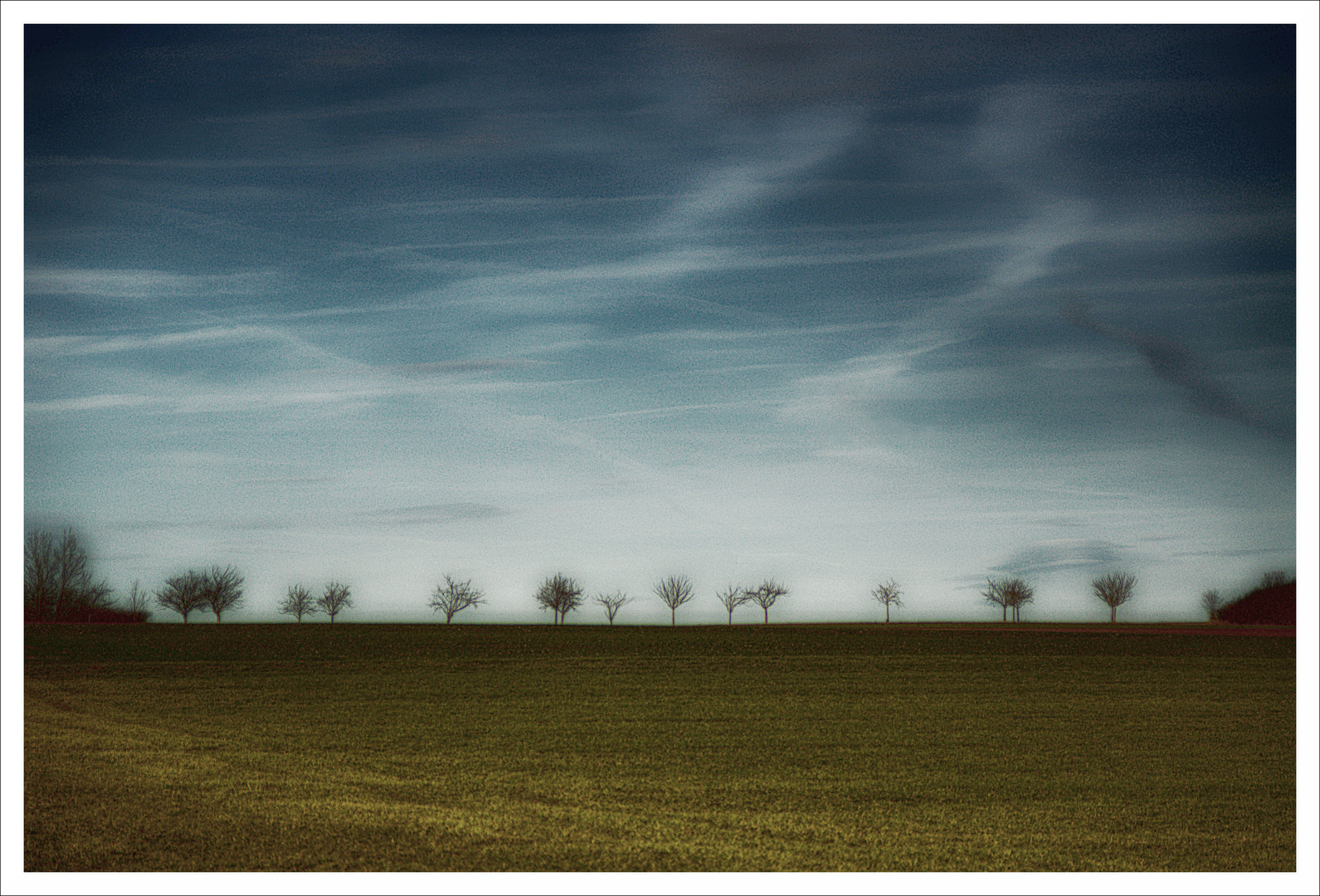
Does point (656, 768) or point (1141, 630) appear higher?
point (656, 768)

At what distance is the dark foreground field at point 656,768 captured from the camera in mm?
6668

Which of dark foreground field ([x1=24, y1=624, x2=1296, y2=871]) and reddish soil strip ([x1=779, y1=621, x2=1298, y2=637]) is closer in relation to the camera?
dark foreground field ([x1=24, y1=624, x2=1296, y2=871])

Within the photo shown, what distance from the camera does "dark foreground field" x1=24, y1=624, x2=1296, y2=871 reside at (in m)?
6.67

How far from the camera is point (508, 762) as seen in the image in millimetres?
10336

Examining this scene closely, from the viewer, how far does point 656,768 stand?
32.9 feet

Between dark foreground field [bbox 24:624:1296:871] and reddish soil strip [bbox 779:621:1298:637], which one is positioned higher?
dark foreground field [bbox 24:624:1296:871]

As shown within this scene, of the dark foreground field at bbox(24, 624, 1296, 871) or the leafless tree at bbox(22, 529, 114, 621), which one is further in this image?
the leafless tree at bbox(22, 529, 114, 621)

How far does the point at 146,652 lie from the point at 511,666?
11411 millimetres

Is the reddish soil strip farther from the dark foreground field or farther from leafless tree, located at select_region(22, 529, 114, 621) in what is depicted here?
leafless tree, located at select_region(22, 529, 114, 621)

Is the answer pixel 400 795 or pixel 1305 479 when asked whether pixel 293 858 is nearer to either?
pixel 400 795

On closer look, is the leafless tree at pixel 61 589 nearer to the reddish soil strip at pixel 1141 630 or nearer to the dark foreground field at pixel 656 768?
the dark foreground field at pixel 656 768

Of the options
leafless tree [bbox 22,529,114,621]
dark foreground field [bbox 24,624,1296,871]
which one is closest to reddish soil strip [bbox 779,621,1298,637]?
dark foreground field [bbox 24,624,1296,871]

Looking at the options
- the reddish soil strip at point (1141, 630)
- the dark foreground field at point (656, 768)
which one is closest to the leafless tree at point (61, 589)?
the dark foreground field at point (656, 768)

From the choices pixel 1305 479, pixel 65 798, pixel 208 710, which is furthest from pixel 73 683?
pixel 1305 479
